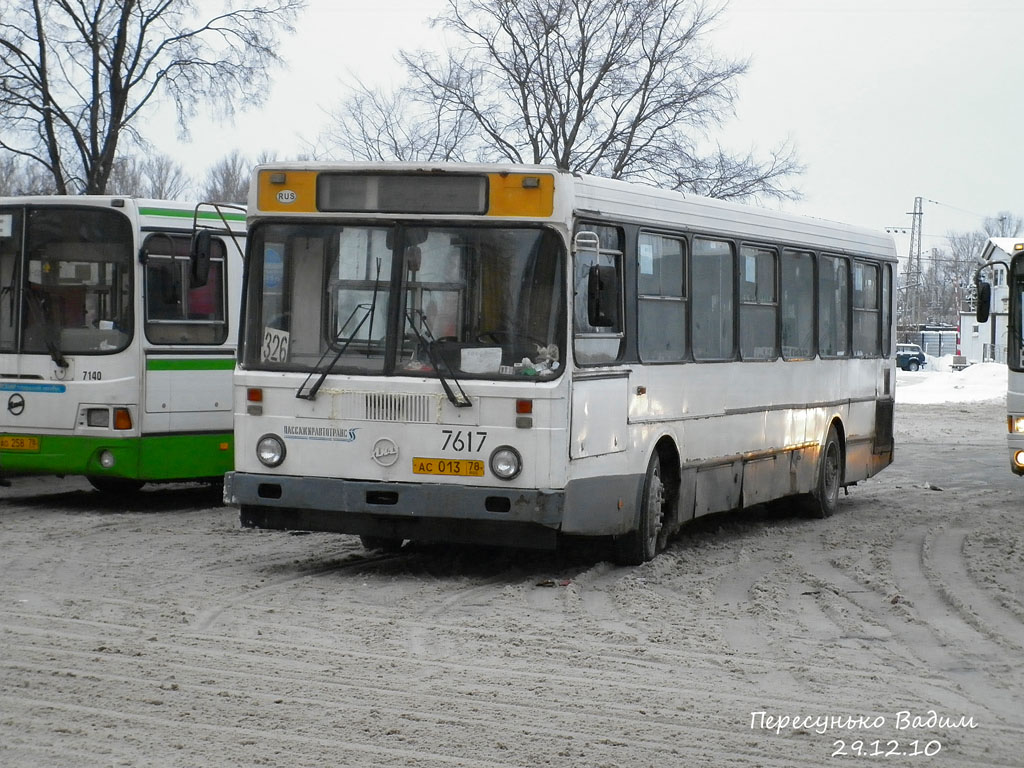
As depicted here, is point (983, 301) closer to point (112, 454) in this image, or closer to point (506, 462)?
point (506, 462)

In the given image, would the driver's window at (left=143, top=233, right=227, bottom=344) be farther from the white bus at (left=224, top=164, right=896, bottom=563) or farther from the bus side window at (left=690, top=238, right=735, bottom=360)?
the bus side window at (left=690, top=238, right=735, bottom=360)

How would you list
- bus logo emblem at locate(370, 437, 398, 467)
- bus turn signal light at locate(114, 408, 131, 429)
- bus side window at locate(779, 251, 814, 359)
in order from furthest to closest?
bus turn signal light at locate(114, 408, 131, 429), bus side window at locate(779, 251, 814, 359), bus logo emblem at locate(370, 437, 398, 467)

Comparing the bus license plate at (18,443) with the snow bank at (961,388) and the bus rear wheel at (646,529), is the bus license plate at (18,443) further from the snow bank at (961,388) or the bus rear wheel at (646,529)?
the snow bank at (961,388)

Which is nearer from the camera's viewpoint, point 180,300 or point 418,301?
point 418,301

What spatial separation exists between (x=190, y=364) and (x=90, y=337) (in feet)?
3.25

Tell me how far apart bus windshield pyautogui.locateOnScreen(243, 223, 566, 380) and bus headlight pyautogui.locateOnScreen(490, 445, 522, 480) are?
495mm

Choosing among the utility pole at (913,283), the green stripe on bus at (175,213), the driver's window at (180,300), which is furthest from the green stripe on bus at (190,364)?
the utility pole at (913,283)

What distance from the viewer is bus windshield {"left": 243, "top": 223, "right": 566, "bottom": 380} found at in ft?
33.7

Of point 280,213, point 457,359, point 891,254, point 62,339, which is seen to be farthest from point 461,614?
point 891,254

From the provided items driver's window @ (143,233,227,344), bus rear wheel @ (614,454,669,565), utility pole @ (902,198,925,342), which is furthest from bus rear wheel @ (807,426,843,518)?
utility pole @ (902,198,925,342)

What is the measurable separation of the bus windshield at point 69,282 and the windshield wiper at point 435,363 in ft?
17.8

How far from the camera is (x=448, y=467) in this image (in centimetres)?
1034

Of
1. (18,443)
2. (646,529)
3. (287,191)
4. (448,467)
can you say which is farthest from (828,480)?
(18,443)

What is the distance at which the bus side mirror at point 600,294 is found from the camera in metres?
10.5
